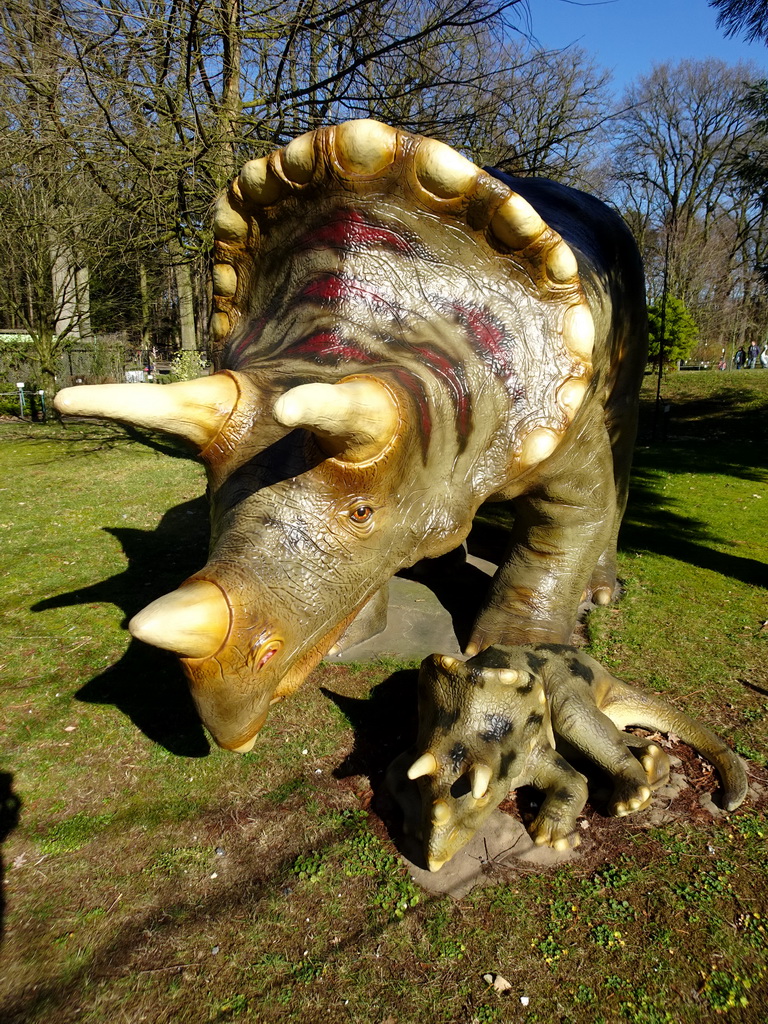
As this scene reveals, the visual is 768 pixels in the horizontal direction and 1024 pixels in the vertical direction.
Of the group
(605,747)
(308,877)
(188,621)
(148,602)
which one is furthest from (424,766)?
(148,602)

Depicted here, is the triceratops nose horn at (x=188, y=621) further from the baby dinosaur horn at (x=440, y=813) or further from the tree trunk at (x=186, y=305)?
the tree trunk at (x=186, y=305)

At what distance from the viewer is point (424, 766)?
2.65 meters

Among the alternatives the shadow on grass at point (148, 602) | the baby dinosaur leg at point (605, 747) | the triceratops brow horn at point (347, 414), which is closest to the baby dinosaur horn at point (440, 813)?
the baby dinosaur leg at point (605, 747)

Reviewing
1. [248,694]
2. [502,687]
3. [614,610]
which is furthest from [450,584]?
[248,694]

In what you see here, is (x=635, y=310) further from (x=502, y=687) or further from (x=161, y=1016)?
(x=161, y=1016)

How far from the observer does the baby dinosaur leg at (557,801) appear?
2816 mm

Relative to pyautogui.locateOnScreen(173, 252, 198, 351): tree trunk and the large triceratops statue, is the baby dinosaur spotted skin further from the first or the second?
pyautogui.locateOnScreen(173, 252, 198, 351): tree trunk

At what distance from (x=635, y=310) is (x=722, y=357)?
1285 inches

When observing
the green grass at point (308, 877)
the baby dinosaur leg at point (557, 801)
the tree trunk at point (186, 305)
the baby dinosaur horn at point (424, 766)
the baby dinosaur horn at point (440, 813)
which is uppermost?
the tree trunk at point (186, 305)

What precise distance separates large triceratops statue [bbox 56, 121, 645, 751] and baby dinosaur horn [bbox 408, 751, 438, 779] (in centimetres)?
69

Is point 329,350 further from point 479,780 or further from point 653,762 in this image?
point 653,762

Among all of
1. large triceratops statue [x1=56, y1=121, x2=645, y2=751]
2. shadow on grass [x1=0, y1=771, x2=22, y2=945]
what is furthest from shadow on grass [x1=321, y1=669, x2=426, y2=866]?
shadow on grass [x1=0, y1=771, x2=22, y2=945]

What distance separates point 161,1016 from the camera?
2.14 metres

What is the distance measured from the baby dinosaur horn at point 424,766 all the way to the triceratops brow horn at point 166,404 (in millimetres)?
1408
